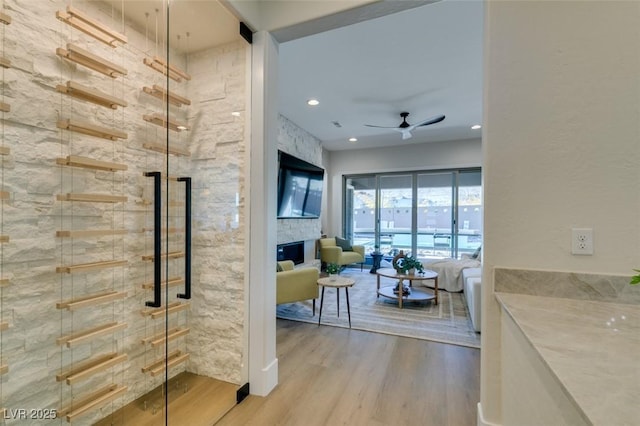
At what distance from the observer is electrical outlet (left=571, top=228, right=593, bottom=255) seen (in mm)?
1354

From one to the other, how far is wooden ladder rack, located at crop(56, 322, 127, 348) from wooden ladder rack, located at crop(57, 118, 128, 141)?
1.21 m

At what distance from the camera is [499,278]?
149 cm

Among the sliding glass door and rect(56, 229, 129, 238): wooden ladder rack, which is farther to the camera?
the sliding glass door

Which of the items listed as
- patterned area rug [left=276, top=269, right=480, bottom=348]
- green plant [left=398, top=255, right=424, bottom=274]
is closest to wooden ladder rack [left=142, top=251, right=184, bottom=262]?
patterned area rug [left=276, top=269, right=480, bottom=348]

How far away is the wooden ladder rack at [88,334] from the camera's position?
1696 millimetres

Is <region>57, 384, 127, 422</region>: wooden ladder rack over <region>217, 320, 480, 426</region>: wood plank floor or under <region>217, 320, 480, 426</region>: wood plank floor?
over

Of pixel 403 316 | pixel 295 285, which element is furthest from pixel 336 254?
pixel 295 285

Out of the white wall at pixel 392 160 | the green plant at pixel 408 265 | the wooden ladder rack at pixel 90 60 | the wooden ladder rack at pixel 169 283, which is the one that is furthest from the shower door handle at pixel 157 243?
the white wall at pixel 392 160

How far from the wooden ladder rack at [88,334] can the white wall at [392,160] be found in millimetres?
5679

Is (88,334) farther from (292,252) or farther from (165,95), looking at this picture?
(292,252)

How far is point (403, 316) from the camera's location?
3750 millimetres

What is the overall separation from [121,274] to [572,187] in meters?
2.69

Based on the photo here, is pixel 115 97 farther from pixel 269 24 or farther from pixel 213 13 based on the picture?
pixel 269 24

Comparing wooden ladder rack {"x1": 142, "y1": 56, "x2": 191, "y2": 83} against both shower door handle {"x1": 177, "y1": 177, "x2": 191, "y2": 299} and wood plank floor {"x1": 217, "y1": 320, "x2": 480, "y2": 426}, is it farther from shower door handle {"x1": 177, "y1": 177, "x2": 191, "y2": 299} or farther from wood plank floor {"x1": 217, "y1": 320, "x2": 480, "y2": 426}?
wood plank floor {"x1": 217, "y1": 320, "x2": 480, "y2": 426}
